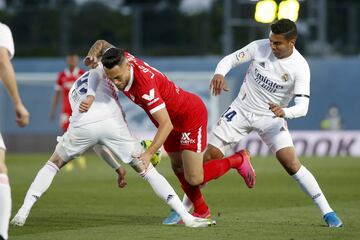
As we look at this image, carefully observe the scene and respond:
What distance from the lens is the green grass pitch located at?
1045 centimetres

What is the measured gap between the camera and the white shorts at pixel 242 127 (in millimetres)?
11844

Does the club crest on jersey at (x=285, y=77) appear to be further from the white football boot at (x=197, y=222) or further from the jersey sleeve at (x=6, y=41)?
the jersey sleeve at (x=6, y=41)

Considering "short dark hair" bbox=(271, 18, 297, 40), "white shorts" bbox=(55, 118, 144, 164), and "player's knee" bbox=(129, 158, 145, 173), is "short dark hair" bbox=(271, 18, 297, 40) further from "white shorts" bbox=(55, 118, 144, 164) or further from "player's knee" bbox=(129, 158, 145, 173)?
"player's knee" bbox=(129, 158, 145, 173)

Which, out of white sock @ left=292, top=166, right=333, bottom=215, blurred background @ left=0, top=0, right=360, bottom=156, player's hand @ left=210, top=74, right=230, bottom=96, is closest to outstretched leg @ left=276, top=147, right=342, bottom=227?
white sock @ left=292, top=166, right=333, bottom=215

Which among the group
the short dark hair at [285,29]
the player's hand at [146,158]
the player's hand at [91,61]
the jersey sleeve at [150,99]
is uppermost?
the short dark hair at [285,29]

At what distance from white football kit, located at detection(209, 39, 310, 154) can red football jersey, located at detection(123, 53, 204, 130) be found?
563mm

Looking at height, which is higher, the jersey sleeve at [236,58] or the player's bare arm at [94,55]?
the player's bare arm at [94,55]

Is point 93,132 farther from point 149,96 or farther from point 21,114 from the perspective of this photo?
point 21,114

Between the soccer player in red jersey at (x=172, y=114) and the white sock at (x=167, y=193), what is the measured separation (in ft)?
1.04

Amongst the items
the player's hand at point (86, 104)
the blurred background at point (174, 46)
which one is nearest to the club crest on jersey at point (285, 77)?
the player's hand at point (86, 104)

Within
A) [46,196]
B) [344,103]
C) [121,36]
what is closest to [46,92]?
[121,36]

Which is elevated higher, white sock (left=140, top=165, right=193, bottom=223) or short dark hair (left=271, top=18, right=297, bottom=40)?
short dark hair (left=271, top=18, right=297, bottom=40)

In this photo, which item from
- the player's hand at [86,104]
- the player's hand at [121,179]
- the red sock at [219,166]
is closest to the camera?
the player's hand at [86,104]

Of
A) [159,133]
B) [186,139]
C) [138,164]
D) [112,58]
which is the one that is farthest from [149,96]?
[186,139]
